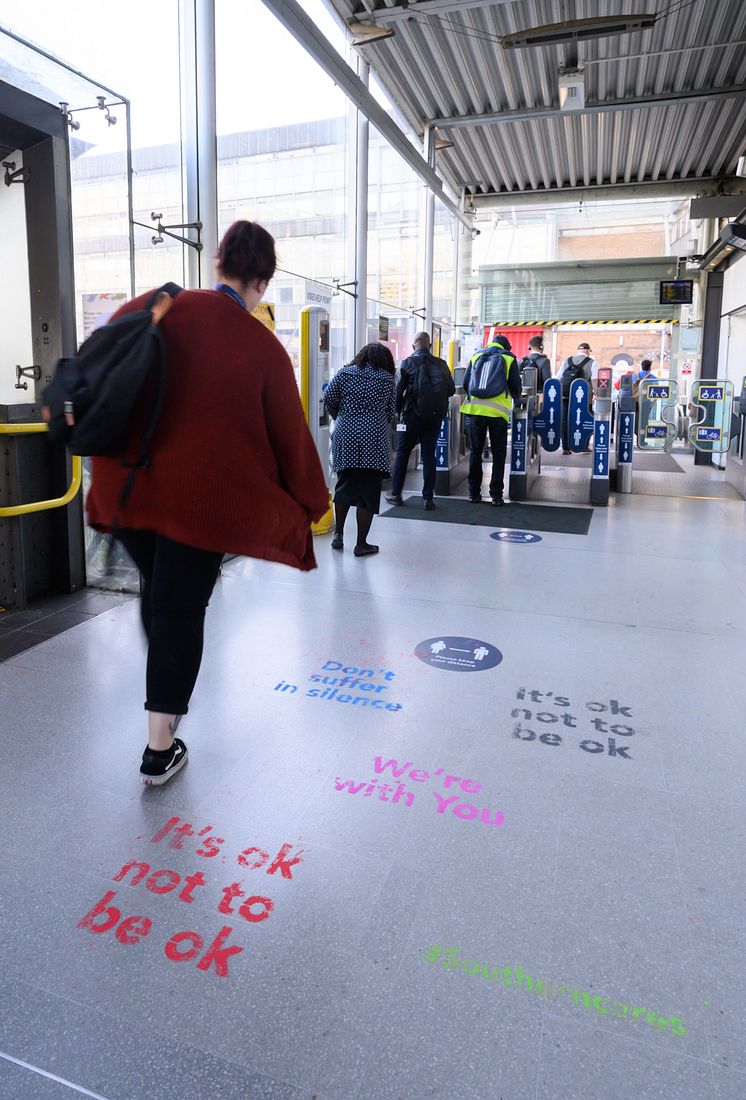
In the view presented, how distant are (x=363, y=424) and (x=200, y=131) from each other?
6.69 ft

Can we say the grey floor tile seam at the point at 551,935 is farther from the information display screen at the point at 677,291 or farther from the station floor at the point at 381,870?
the information display screen at the point at 677,291

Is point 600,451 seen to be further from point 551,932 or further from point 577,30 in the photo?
point 551,932

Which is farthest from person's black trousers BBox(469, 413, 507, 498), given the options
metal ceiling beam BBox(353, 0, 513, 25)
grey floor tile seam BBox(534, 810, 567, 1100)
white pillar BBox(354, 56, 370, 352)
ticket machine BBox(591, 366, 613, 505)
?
grey floor tile seam BBox(534, 810, 567, 1100)

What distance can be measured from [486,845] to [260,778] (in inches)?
27.1

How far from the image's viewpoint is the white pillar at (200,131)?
445 centimetres

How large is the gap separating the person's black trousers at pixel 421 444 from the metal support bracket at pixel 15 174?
316cm

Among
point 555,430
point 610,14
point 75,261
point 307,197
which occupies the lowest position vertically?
point 555,430

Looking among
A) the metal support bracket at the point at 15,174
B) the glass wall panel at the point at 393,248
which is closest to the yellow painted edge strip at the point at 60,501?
the metal support bracket at the point at 15,174

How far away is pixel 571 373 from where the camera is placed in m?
8.81

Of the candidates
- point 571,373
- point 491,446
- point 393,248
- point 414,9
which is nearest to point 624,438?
point 491,446

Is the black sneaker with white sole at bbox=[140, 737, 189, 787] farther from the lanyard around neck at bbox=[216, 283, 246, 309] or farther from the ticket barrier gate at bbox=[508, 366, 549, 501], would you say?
the ticket barrier gate at bbox=[508, 366, 549, 501]

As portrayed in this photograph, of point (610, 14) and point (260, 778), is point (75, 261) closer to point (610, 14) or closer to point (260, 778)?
point (260, 778)

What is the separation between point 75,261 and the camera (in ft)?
12.6

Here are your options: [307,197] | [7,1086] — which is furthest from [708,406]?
[7,1086]
